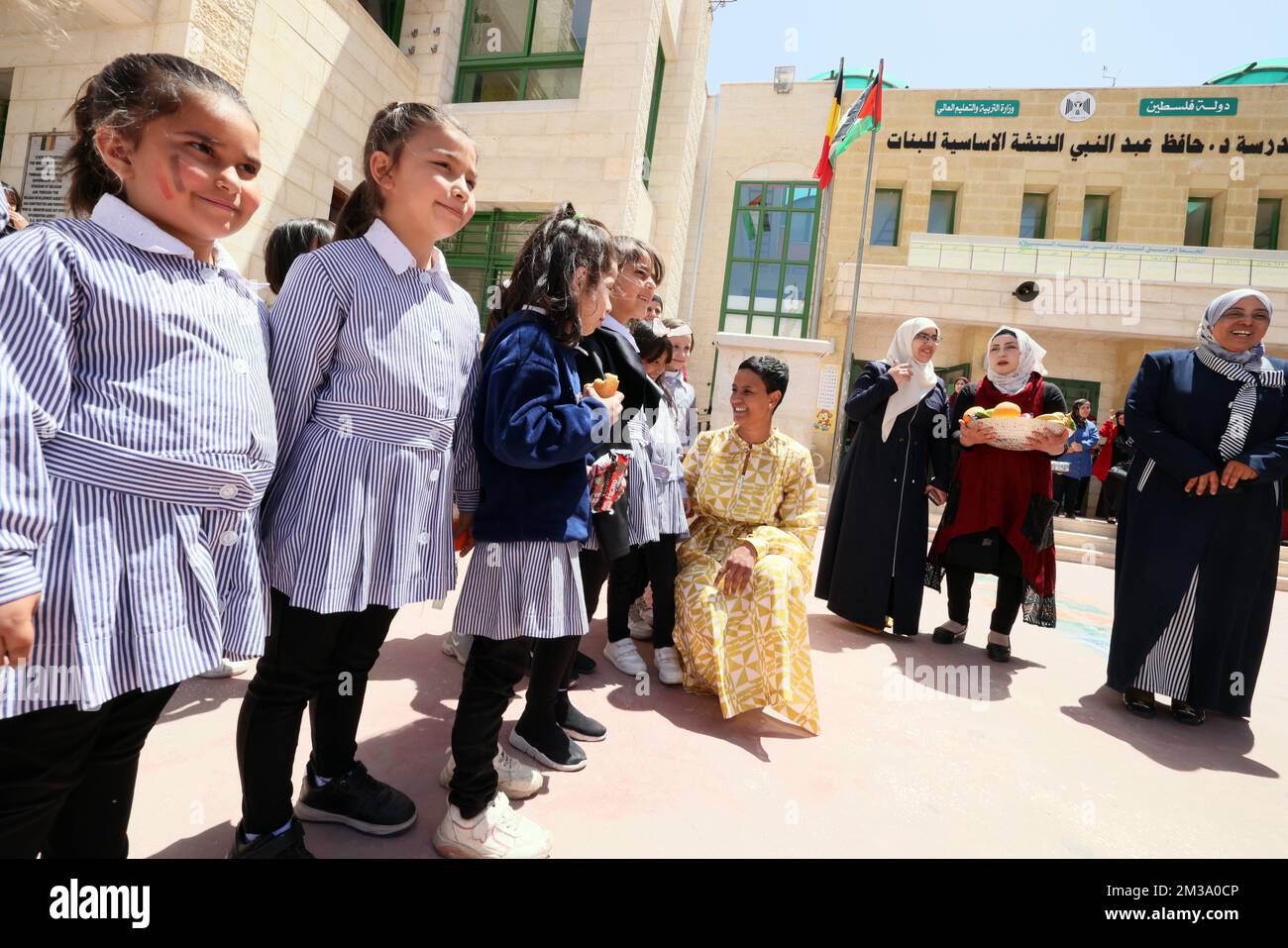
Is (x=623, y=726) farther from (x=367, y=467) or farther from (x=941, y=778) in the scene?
(x=367, y=467)

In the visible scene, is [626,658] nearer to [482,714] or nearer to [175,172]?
[482,714]

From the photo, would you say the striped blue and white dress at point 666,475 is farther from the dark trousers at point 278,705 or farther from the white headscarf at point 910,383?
the white headscarf at point 910,383

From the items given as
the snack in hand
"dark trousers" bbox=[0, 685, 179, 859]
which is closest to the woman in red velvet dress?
the snack in hand

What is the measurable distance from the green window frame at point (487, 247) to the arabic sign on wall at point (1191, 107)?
51.9ft

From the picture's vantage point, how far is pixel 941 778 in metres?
2.37

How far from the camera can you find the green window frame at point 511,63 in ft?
31.0

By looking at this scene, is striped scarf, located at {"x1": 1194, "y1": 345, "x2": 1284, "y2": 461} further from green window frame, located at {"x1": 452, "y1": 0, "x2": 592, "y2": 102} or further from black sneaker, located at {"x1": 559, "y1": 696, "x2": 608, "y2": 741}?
green window frame, located at {"x1": 452, "y1": 0, "x2": 592, "y2": 102}

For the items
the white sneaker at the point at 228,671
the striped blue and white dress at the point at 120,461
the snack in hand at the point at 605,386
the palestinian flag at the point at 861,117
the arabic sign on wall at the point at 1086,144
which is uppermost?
the arabic sign on wall at the point at 1086,144

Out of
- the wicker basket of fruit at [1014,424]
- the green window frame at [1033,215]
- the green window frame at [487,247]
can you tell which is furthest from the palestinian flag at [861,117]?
the wicker basket of fruit at [1014,424]

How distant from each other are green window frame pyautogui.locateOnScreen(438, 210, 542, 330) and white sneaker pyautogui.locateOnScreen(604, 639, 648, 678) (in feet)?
24.5

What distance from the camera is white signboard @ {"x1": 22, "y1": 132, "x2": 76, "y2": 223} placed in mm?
5781

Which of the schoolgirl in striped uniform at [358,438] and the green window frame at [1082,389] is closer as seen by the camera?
the schoolgirl in striped uniform at [358,438]

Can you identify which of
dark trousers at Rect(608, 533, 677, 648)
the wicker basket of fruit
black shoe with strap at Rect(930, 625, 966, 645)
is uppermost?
the wicker basket of fruit
